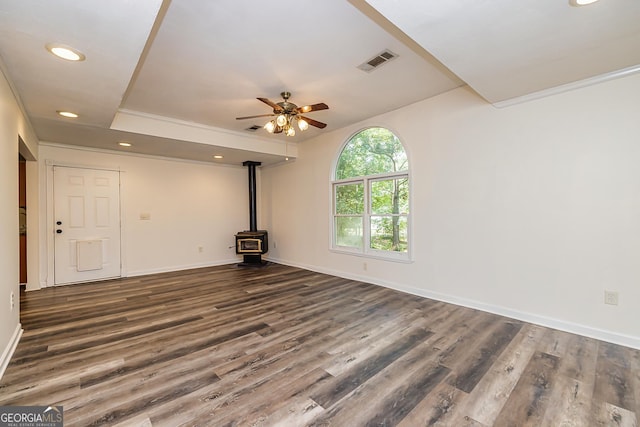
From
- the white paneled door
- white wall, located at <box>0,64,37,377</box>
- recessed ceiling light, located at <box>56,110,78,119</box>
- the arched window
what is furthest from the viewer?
the white paneled door

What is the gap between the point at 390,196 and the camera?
437 cm

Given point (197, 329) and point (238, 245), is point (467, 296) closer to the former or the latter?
point (197, 329)

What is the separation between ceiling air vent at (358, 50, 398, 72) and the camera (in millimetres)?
2646

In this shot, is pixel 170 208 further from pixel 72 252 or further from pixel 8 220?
pixel 8 220

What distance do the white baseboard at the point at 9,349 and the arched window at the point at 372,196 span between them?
4.08 m

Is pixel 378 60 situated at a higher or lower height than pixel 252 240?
higher

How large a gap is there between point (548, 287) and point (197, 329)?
3663 mm

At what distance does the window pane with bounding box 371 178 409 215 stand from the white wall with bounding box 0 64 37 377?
418cm

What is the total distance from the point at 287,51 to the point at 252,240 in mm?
4236

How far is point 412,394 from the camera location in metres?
1.81

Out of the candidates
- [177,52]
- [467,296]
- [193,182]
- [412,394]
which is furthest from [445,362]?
[193,182]

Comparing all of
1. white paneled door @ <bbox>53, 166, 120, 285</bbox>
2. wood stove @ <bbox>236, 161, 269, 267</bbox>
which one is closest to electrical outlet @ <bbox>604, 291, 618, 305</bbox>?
wood stove @ <bbox>236, 161, 269, 267</bbox>

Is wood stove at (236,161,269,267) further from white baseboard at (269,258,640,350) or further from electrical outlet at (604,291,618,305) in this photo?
electrical outlet at (604,291,618,305)

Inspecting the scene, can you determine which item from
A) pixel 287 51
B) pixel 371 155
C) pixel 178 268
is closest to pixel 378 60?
pixel 287 51
